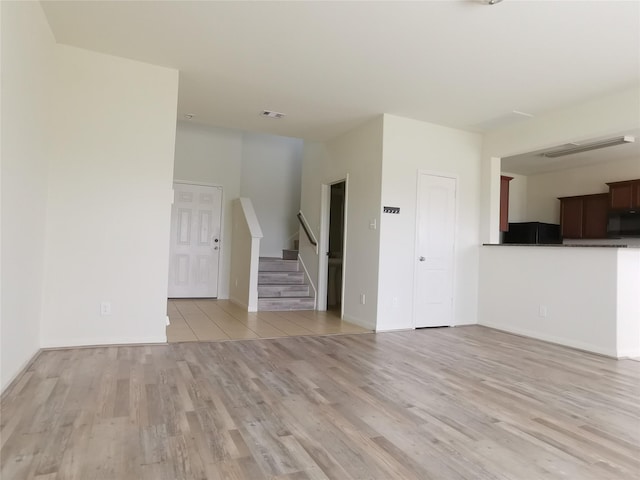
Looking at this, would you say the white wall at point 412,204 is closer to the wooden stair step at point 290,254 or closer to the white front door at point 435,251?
the white front door at point 435,251

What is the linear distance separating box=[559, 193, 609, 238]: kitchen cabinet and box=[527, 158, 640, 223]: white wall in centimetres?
19

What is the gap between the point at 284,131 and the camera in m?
5.73

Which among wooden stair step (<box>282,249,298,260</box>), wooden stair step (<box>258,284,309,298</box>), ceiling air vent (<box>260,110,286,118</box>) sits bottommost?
wooden stair step (<box>258,284,309,298</box>)

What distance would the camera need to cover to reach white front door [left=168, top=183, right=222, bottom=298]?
6.77 metres

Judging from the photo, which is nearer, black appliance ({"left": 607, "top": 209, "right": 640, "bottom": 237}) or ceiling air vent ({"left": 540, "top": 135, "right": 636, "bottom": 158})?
ceiling air vent ({"left": 540, "top": 135, "right": 636, "bottom": 158})

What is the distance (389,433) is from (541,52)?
318cm

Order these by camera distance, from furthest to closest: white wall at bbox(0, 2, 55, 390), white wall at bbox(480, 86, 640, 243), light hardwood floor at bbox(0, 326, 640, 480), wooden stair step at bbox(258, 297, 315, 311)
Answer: wooden stair step at bbox(258, 297, 315, 311) < white wall at bbox(480, 86, 640, 243) < white wall at bbox(0, 2, 55, 390) < light hardwood floor at bbox(0, 326, 640, 480)

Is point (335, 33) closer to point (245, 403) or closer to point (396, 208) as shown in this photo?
point (396, 208)

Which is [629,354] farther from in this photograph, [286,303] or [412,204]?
A: [286,303]

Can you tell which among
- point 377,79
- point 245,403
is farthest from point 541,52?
point 245,403

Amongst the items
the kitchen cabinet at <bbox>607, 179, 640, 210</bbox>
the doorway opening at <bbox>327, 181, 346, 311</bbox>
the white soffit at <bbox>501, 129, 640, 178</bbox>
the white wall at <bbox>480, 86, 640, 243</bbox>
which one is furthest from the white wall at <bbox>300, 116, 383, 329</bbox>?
Answer: the kitchen cabinet at <bbox>607, 179, 640, 210</bbox>

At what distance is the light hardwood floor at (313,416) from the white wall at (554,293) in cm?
63

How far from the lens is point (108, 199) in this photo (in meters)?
3.61

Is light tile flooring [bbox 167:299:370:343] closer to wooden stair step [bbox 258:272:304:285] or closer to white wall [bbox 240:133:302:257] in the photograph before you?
wooden stair step [bbox 258:272:304:285]
